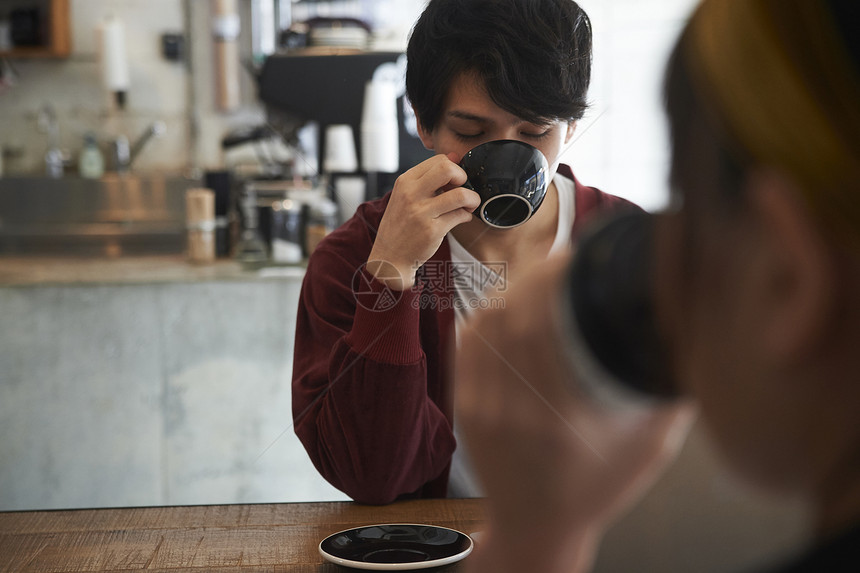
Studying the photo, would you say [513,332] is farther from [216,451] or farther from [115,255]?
[115,255]

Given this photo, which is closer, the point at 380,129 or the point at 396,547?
the point at 396,547

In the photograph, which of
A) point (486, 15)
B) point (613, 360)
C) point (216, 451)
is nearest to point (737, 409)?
point (613, 360)

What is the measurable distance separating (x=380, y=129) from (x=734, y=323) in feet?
3.49

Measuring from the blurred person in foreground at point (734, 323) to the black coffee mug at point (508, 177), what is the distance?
1.40ft

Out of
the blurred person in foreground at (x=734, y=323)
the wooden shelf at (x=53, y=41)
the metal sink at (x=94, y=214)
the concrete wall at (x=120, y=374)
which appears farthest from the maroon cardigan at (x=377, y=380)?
the wooden shelf at (x=53, y=41)

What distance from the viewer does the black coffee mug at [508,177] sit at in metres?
0.64

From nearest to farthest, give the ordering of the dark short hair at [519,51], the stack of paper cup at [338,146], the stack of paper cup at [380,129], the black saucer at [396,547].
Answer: the black saucer at [396,547], the dark short hair at [519,51], the stack of paper cup at [380,129], the stack of paper cup at [338,146]

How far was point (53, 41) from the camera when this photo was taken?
2.12 m

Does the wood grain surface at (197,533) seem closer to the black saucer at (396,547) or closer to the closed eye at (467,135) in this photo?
the black saucer at (396,547)

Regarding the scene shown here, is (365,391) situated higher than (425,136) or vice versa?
(425,136)

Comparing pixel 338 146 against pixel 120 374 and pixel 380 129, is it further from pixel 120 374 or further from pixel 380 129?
pixel 120 374

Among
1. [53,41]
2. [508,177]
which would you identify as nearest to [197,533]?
[508,177]

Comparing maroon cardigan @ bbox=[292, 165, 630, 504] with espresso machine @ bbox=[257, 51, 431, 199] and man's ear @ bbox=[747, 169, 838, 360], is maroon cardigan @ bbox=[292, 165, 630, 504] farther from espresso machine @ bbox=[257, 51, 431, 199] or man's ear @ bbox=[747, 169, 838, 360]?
espresso machine @ bbox=[257, 51, 431, 199]

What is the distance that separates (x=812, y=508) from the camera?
8.1 inches
